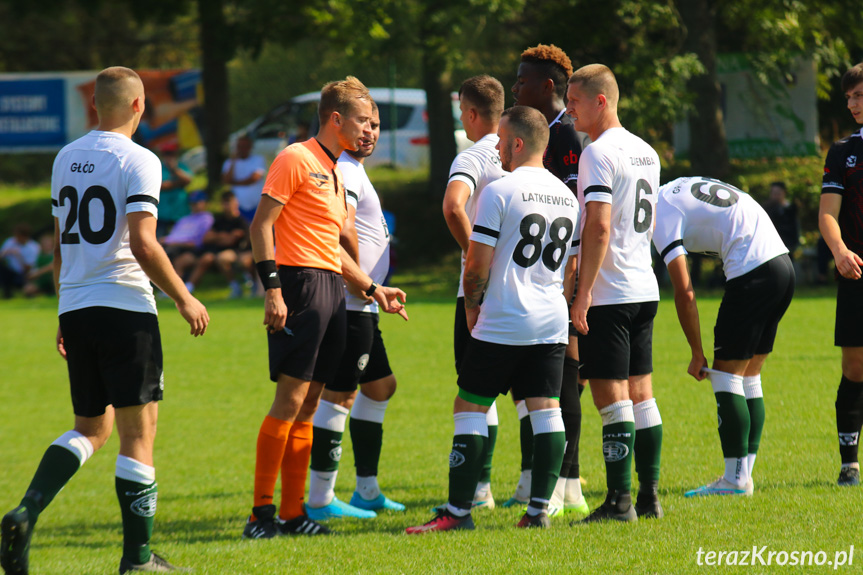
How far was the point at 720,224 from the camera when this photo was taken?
563 cm

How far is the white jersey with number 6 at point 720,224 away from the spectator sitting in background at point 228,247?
13.7 meters

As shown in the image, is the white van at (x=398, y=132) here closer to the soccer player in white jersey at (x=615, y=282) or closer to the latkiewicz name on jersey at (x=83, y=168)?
Result: the soccer player in white jersey at (x=615, y=282)

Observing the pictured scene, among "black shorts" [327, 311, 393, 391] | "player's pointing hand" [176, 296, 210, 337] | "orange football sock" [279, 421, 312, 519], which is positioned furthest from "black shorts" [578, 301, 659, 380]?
"player's pointing hand" [176, 296, 210, 337]

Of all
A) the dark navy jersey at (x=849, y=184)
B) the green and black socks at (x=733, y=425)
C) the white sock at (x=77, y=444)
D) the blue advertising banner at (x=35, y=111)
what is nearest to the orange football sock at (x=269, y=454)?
the white sock at (x=77, y=444)

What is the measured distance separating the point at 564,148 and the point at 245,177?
47.5 feet

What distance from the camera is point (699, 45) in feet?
61.4

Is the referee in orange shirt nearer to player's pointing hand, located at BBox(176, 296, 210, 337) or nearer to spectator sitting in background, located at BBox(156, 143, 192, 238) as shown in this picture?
player's pointing hand, located at BBox(176, 296, 210, 337)

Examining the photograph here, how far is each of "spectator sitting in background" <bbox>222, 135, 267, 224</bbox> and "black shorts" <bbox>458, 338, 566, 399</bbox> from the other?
48.4ft

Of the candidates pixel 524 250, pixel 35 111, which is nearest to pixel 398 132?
pixel 35 111

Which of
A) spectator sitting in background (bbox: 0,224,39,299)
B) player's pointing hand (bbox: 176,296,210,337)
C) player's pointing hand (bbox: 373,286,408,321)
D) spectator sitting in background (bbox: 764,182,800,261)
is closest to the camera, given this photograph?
player's pointing hand (bbox: 176,296,210,337)

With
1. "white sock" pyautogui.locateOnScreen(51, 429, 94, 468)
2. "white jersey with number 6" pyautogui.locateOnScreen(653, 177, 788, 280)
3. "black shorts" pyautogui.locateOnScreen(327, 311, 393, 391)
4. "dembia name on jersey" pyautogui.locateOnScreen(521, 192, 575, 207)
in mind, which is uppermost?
"dembia name on jersey" pyautogui.locateOnScreen(521, 192, 575, 207)

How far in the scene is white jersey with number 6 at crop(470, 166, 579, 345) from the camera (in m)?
4.72

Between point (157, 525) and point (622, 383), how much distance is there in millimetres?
2973

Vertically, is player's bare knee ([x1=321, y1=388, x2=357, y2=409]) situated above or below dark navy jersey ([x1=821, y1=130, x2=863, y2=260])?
below
